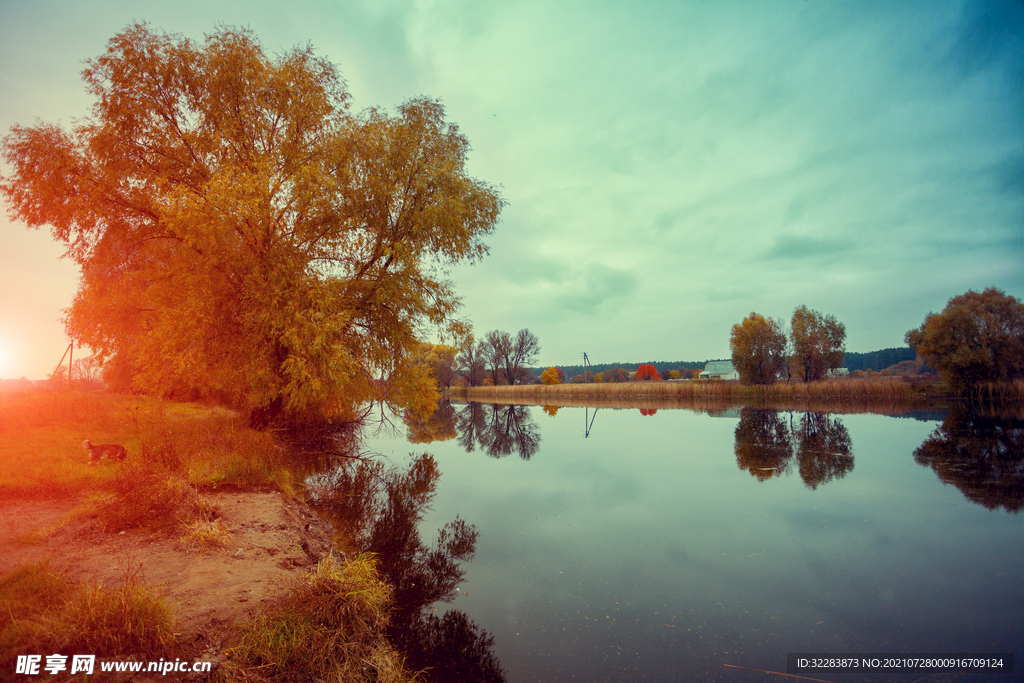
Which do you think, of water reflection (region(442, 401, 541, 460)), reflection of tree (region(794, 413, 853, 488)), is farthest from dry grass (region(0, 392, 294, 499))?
reflection of tree (region(794, 413, 853, 488))

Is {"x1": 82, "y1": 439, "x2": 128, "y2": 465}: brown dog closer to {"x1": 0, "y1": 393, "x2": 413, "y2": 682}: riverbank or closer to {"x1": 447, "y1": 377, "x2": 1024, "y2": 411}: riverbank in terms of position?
{"x1": 0, "y1": 393, "x2": 413, "y2": 682}: riverbank

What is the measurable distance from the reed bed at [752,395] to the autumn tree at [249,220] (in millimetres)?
34963

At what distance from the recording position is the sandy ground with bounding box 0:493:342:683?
3897mm

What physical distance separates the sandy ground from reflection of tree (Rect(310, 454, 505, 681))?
46.8 inches

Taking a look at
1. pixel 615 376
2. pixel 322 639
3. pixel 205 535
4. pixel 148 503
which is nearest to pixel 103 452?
pixel 148 503

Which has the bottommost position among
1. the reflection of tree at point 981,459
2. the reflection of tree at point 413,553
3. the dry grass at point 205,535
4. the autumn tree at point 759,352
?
the reflection of tree at point 413,553

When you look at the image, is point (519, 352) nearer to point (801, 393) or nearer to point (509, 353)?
point (509, 353)

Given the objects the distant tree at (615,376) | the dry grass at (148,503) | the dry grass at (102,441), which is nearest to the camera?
the dry grass at (148,503)

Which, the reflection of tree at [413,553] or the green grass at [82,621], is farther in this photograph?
the reflection of tree at [413,553]

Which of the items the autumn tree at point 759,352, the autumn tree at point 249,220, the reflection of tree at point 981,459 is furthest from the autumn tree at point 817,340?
the autumn tree at point 249,220

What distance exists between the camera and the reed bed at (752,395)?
3928 cm

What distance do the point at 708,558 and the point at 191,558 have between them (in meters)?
6.92

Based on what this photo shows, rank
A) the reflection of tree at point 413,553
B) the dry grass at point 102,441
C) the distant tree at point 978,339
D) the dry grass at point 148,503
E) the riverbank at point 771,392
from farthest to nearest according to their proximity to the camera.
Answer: the riverbank at point 771,392, the distant tree at point 978,339, the dry grass at point 102,441, the dry grass at point 148,503, the reflection of tree at point 413,553

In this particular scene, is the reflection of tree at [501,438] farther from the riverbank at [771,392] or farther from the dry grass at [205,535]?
the riverbank at [771,392]
